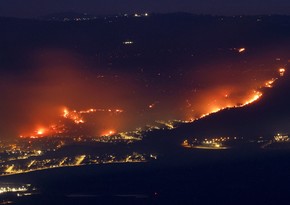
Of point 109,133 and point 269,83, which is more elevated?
point 269,83

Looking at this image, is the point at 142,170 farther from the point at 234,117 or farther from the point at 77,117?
the point at 77,117

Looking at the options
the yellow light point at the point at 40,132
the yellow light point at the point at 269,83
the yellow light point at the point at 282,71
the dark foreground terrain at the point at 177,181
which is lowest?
the dark foreground terrain at the point at 177,181

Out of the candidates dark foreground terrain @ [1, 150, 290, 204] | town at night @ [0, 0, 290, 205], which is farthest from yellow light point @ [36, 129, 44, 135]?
dark foreground terrain @ [1, 150, 290, 204]

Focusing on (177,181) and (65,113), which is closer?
(177,181)

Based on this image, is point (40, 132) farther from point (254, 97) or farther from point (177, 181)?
point (177, 181)

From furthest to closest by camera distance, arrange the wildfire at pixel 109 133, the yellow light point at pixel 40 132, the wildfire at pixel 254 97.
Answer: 1. the wildfire at pixel 254 97
2. the yellow light point at pixel 40 132
3. the wildfire at pixel 109 133

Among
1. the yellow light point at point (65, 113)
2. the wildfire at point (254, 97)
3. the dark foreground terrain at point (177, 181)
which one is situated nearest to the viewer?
the dark foreground terrain at point (177, 181)

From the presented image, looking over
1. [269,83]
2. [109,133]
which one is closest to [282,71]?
[269,83]

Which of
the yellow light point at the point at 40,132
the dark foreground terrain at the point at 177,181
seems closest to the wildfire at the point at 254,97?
the yellow light point at the point at 40,132

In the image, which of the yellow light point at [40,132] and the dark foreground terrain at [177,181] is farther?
the yellow light point at [40,132]

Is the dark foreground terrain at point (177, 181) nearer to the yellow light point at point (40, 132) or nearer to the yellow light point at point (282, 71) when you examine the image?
the yellow light point at point (40, 132)

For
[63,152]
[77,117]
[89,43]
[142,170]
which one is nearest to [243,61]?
[89,43]
